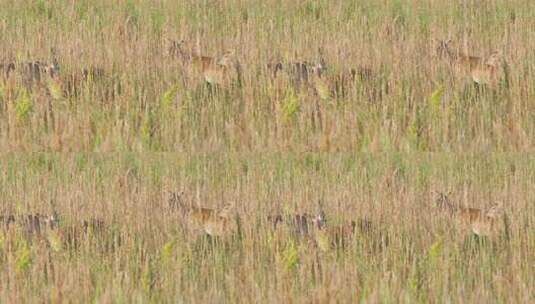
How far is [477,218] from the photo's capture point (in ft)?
47.5

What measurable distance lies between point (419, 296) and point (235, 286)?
4.14 ft

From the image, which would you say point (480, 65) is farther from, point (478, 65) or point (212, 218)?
point (212, 218)

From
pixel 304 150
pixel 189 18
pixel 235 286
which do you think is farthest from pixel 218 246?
pixel 189 18

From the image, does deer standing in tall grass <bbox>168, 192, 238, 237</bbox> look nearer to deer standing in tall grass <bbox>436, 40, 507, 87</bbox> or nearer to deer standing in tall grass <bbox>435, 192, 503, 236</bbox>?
deer standing in tall grass <bbox>435, 192, 503, 236</bbox>

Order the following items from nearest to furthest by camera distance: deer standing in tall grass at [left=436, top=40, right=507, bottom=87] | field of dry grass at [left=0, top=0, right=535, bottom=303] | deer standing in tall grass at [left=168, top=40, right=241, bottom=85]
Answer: field of dry grass at [left=0, top=0, right=535, bottom=303] < deer standing in tall grass at [left=168, top=40, right=241, bottom=85] < deer standing in tall grass at [left=436, top=40, right=507, bottom=87]

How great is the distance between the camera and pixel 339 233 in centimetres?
1441

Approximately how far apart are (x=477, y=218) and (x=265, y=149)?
7.46 ft

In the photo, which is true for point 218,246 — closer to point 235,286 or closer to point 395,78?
point 235,286

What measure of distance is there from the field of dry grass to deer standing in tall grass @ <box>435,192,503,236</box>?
4 centimetres

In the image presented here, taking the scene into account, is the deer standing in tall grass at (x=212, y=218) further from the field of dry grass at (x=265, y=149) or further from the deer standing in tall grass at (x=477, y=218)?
the deer standing in tall grass at (x=477, y=218)

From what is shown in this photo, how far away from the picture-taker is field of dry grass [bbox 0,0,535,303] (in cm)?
1373

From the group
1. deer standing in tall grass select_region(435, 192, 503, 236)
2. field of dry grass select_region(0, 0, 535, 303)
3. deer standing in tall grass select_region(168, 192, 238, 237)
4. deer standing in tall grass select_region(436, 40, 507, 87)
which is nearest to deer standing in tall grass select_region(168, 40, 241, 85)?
field of dry grass select_region(0, 0, 535, 303)

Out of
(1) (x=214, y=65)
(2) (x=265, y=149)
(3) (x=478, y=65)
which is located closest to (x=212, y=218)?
(2) (x=265, y=149)

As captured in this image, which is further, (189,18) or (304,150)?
(189,18)
